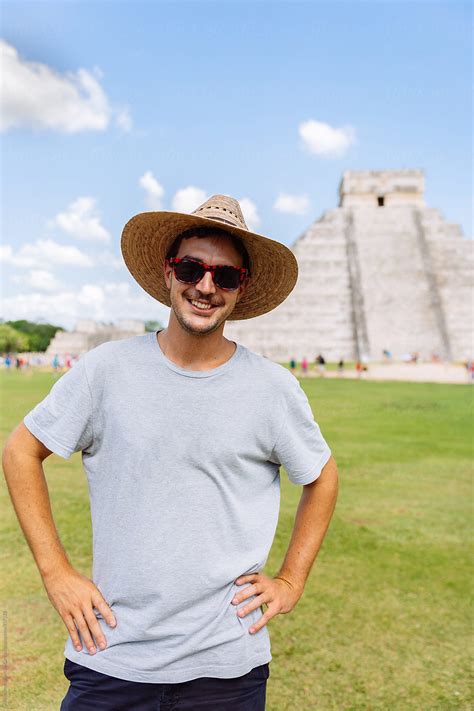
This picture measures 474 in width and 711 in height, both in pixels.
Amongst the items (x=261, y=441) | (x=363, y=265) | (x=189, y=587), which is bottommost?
(x=189, y=587)

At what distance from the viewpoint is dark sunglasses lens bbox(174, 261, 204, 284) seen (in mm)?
1972

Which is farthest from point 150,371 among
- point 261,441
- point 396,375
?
point 396,375

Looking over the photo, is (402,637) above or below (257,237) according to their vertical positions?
below

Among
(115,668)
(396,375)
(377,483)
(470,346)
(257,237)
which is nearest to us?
(115,668)

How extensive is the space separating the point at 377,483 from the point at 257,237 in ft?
18.1

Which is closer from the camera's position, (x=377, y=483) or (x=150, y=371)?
(x=150, y=371)

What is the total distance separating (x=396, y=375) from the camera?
25.9m

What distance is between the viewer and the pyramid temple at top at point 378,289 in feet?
129

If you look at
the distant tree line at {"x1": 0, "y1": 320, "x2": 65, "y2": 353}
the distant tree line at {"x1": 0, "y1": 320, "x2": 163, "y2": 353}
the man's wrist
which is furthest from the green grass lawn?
the distant tree line at {"x1": 0, "y1": 320, "x2": 65, "y2": 353}

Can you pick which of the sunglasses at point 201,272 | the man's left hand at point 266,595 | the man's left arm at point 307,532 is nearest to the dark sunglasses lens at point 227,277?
the sunglasses at point 201,272

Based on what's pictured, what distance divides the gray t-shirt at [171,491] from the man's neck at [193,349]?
45 millimetres

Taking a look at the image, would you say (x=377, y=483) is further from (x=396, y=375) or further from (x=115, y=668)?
(x=396, y=375)

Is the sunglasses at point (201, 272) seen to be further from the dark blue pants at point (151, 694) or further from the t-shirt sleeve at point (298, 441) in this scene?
the dark blue pants at point (151, 694)

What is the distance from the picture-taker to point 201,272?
1.98m
